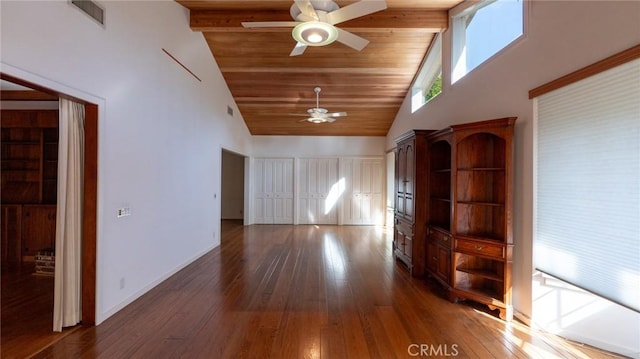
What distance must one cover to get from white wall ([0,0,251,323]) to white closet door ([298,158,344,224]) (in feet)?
12.8

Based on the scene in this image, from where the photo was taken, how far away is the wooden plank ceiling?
4250 millimetres

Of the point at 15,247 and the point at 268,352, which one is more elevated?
the point at 15,247

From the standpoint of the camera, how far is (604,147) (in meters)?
2.06

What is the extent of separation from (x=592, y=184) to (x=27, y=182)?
7.33 meters

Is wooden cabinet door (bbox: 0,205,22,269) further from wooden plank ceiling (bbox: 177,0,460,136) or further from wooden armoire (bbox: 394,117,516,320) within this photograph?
wooden armoire (bbox: 394,117,516,320)

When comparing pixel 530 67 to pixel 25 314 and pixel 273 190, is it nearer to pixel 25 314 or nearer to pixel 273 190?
pixel 25 314

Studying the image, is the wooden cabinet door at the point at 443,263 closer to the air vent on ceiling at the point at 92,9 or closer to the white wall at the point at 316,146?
the air vent on ceiling at the point at 92,9

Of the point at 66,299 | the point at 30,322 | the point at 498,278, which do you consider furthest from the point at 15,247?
the point at 498,278

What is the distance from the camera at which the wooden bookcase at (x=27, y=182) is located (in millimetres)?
4223

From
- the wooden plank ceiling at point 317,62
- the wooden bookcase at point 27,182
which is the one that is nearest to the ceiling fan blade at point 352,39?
the wooden plank ceiling at point 317,62

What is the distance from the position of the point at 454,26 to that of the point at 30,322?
6.35 m

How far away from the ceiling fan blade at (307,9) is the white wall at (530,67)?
212 cm

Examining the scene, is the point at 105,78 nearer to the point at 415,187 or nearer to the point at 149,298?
the point at 149,298

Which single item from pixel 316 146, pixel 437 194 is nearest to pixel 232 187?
pixel 316 146
